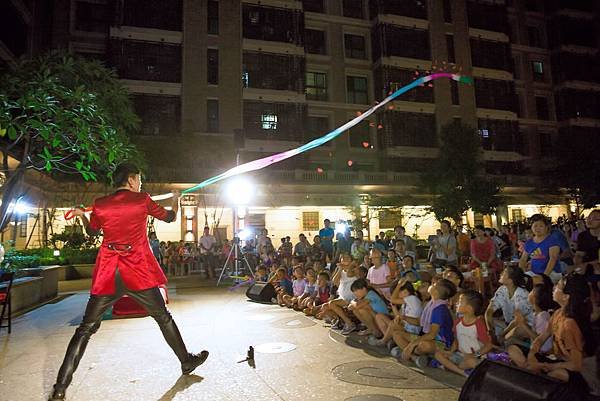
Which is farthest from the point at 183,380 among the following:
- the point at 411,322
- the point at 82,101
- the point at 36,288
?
the point at 36,288

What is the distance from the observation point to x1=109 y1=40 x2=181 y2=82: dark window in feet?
71.4

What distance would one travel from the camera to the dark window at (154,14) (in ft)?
73.2

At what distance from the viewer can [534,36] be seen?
33469 millimetres

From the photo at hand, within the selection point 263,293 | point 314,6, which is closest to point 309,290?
point 263,293

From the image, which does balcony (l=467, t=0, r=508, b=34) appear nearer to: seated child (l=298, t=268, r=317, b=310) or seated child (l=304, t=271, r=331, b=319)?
seated child (l=298, t=268, r=317, b=310)

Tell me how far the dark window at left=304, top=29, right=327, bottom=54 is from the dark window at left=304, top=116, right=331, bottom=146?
469 cm

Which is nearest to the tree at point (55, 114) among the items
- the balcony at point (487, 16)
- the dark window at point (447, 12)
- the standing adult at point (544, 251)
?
the standing adult at point (544, 251)

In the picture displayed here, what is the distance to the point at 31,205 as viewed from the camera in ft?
52.2

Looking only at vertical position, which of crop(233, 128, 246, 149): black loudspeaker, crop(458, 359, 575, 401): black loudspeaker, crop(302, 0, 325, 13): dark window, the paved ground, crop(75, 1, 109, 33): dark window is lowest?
the paved ground

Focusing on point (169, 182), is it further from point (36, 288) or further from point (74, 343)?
point (74, 343)

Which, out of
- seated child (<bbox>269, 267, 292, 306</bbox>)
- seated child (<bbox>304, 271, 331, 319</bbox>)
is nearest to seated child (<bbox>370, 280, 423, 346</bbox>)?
seated child (<bbox>304, 271, 331, 319</bbox>)

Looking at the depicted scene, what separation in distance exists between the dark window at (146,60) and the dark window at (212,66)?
5.58ft

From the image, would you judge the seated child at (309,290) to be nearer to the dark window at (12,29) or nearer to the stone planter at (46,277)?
the stone planter at (46,277)

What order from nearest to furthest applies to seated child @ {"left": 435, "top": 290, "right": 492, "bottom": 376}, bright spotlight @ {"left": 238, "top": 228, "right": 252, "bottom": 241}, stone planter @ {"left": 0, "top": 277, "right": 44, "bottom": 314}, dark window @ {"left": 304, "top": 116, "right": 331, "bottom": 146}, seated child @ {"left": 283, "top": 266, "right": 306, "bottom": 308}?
1. seated child @ {"left": 435, "top": 290, "right": 492, "bottom": 376}
2. stone planter @ {"left": 0, "top": 277, "right": 44, "bottom": 314}
3. seated child @ {"left": 283, "top": 266, "right": 306, "bottom": 308}
4. bright spotlight @ {"left": 238, "top": 228, "right": 252, "bottom": 241}
5. dark window @ {"left": 304, "top": 116, "right": 331, "bottom": 146}
